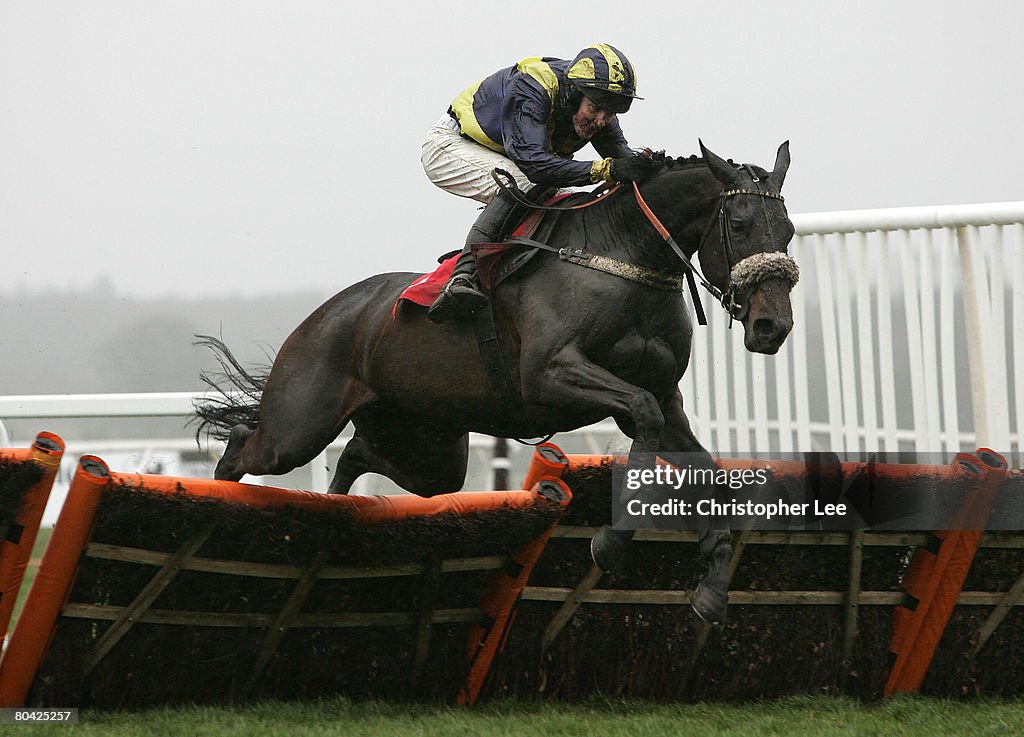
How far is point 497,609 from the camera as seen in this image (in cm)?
384

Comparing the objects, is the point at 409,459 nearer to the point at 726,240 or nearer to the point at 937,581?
the point at 726,240

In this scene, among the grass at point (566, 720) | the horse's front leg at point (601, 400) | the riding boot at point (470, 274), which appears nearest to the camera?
the grass at point (566, 720)

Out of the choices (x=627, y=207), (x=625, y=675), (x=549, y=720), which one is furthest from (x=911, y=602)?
(x=627, y=207)

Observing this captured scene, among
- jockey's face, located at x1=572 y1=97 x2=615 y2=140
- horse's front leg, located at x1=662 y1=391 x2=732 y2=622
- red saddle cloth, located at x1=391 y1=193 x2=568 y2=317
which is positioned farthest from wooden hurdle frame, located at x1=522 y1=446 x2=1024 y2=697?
jockey's face, located at x1=572 y1=97 x2=615 y2=140

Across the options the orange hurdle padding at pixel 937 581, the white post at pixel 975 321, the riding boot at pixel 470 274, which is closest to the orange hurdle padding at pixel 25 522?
the riding boot at pixel 470 274

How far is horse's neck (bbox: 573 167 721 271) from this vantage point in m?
3.81

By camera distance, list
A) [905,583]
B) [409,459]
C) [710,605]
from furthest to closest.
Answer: [409,459]
[905,583]
[710,605]

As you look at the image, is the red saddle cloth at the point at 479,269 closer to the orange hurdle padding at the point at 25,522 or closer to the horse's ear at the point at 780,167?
the horse's ear at the point at 780,167

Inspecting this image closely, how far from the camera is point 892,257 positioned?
5188mm

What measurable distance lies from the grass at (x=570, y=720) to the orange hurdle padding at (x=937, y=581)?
4.4 inches

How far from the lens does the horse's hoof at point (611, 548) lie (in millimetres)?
3590

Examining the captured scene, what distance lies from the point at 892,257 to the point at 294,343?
2.35 meters

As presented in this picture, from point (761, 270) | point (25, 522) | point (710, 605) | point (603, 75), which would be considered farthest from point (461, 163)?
point (25, 522)

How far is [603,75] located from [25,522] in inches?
80.0
